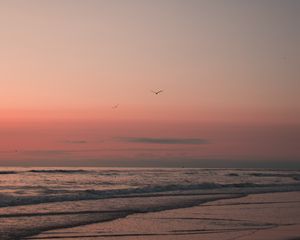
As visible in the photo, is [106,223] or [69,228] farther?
[106,223]

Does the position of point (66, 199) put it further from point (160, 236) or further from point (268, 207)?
point (160, 236)

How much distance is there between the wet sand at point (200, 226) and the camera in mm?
14922

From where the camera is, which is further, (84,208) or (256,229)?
(84,208)

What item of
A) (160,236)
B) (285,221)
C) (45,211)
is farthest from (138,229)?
(45,211)

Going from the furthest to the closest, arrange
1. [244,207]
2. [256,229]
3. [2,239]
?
1. [244,207]
2. [256,229]
3. [2,239]

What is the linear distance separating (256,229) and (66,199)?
1419cm

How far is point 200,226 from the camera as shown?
16859 millimetres

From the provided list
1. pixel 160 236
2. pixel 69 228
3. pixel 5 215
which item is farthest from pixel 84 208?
pixel 160 236

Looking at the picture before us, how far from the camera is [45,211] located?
21.7m

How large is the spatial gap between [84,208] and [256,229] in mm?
9627

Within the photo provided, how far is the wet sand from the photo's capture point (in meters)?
14.9

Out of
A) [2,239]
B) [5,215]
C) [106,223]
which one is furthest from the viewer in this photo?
[5,215]

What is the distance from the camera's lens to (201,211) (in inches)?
843

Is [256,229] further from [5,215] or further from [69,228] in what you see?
[5,215]
